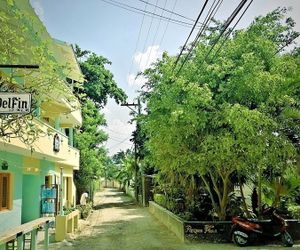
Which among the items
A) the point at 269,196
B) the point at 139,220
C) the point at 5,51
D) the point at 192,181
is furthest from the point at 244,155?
the point at 139,220

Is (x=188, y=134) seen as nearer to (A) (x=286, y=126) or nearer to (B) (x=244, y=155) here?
(B) (x=244, y=155)

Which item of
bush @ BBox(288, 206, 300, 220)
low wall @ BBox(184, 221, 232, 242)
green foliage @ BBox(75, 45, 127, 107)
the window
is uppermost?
green foliage @ BBox(75, 45, 127, 107)

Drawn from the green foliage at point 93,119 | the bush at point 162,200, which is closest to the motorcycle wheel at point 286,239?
the bush at point 162,200

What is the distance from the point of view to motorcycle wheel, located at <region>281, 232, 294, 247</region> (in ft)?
39.5

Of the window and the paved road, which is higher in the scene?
the window

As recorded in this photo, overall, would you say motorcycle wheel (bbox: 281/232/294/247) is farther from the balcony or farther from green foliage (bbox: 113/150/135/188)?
green foliage (bbox: 113/150/135/188)

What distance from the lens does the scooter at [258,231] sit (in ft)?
40.1

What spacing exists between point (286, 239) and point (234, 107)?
15.3 ft

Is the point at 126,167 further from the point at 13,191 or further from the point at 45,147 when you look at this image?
the point at 13,191

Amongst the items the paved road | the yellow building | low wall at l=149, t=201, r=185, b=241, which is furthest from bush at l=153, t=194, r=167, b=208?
the yellow building

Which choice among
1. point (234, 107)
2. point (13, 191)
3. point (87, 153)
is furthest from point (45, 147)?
point (87, 153)

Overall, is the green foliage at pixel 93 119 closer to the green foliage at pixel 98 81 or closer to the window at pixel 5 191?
the green foliage at pixel 98 81

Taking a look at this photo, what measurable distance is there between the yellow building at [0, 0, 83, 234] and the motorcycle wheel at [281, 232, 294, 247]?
7895 mm

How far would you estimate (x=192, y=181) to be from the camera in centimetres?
1850
